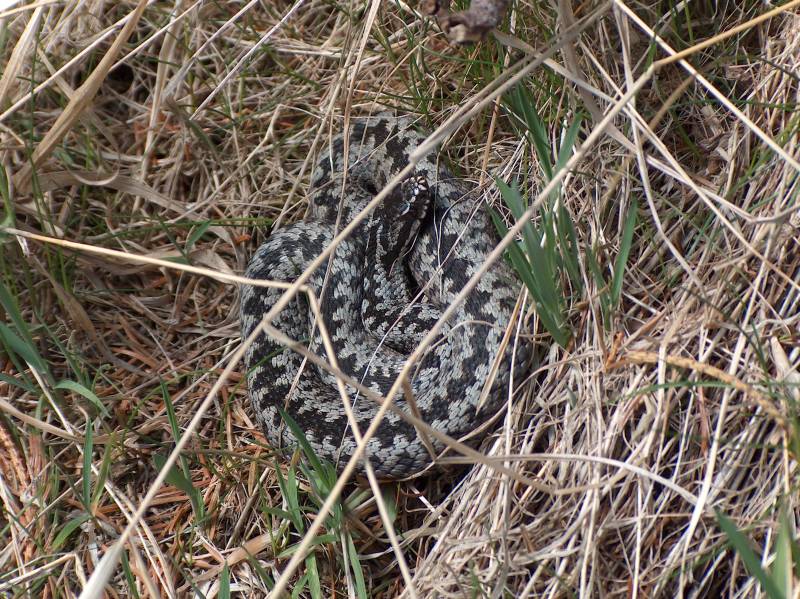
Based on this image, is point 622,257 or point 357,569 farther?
point 357,569

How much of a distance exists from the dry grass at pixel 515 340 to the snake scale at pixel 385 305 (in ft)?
0.53

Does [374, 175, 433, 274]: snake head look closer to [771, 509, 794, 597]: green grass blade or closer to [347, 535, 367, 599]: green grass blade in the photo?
[347, 535, 367, 599]: green grass blade

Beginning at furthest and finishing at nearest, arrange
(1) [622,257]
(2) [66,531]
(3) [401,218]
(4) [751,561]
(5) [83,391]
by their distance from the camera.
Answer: (3) [401,218], (5) [83,391], (2) [66,531], (1) [622,257], (4) [751,561]

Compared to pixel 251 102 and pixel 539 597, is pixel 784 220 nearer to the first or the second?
pixel 539 597

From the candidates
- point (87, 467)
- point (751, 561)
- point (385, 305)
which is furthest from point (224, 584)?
point (751, 561)

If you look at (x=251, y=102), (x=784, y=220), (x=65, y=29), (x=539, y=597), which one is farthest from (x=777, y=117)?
(x=65, y=29)

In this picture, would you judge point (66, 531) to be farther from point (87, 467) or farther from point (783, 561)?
point (783, 561)

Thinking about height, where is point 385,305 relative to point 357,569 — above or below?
above

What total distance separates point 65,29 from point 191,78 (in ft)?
2.70

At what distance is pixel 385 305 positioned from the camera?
4.38m

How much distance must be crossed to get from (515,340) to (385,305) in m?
1.38

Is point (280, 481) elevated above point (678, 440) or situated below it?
below

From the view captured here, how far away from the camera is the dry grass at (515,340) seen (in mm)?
2635

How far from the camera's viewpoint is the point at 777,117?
119 inches
